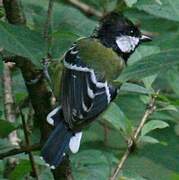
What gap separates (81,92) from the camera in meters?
2.50

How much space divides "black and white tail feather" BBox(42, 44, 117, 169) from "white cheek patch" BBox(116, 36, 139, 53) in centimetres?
34

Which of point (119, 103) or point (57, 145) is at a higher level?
point (57, 145)

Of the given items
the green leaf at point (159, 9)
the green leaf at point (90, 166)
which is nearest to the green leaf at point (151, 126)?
the green leaf at point (90, 166)

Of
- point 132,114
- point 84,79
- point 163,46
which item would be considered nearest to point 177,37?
point 163,46

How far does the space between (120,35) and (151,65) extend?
1.73 m

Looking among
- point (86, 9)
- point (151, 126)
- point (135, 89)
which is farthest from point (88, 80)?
point (86, 9)

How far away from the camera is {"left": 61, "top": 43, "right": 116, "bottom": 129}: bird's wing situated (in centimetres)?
244

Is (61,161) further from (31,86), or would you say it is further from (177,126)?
(177,126)

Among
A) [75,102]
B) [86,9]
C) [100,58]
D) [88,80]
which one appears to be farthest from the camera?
[86,9]

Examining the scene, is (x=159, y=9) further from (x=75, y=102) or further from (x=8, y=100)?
(x=8, y=100)

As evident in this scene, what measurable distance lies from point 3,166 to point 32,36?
600 millimetres

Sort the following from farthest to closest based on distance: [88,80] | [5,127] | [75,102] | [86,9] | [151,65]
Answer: [86,9] < [88,80] < [75,102] < [5,127] < [151,65]

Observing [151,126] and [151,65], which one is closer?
[151,65]

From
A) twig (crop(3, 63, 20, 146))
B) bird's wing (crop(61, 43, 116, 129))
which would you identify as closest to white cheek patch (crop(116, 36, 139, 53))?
bird's wing (crop(61, 43, 116, 129))
